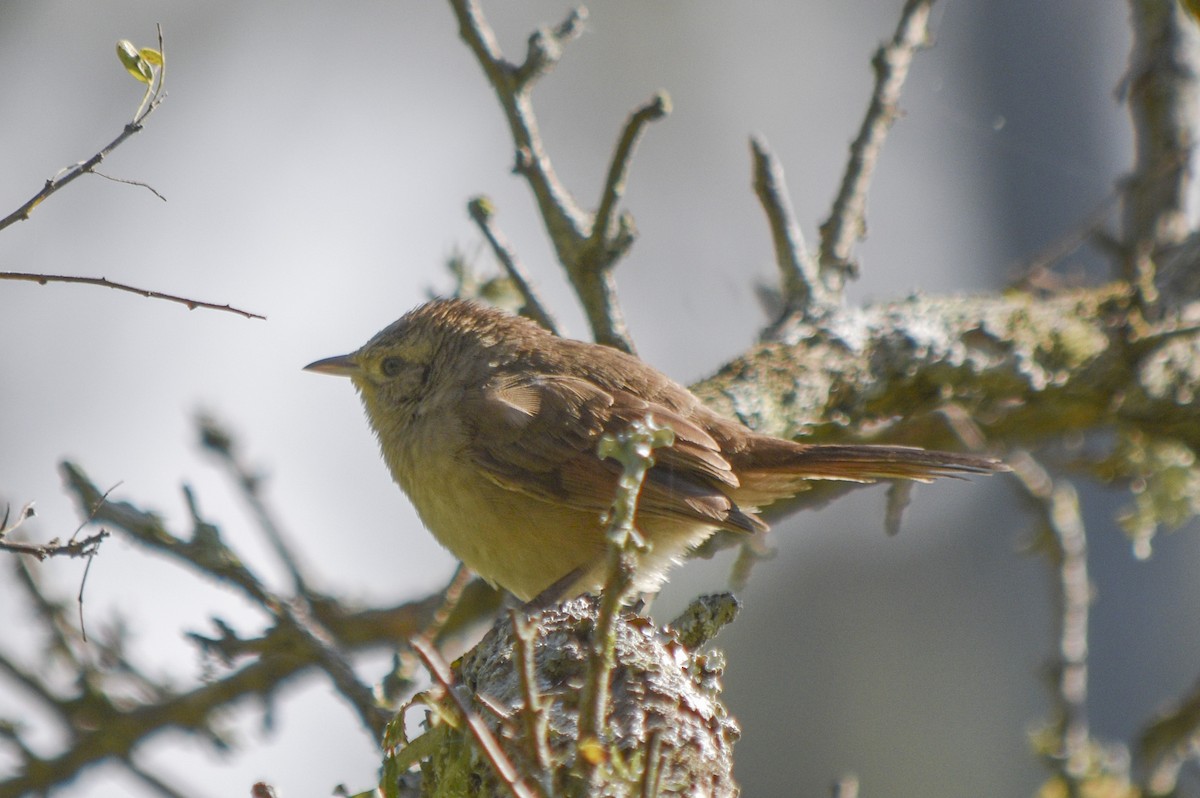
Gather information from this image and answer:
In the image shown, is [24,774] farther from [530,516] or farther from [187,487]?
[530,516]

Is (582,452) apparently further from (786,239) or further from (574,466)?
(786,239)

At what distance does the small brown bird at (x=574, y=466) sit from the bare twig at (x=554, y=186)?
207mm

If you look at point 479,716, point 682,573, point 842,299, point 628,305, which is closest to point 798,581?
point 682,573

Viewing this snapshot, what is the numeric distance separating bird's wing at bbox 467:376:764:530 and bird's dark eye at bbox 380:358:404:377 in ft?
1.83

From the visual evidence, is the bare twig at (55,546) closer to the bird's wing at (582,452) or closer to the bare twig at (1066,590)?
the bird's wing at (582,452)

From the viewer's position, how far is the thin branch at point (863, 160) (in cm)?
417

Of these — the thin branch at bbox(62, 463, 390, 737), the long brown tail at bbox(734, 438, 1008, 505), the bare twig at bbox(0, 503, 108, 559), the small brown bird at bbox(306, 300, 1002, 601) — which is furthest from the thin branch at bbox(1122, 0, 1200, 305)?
the bare twig at bbox(0, 503, 108, 559)

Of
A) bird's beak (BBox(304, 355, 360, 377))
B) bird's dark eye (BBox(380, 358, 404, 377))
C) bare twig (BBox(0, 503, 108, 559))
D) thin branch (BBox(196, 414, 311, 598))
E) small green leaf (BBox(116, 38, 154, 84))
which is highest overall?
bird's beak (BBox(304, 355, 360, 377))

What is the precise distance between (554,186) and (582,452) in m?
0.82

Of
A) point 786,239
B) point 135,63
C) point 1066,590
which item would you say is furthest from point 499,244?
point 1066,590

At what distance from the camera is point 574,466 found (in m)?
3.61

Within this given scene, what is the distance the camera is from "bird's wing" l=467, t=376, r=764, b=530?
11.2 feet

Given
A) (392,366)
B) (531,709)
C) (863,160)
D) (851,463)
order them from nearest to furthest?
1. (531,709)
2. (851,463)
3. (863,160)
4. (392,366)

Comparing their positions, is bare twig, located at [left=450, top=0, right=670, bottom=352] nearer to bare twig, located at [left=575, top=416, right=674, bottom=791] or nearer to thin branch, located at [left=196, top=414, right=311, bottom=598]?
thin branch, located at [left=196, top=414, right=311, bottom=598]
